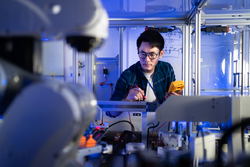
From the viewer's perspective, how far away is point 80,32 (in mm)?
565

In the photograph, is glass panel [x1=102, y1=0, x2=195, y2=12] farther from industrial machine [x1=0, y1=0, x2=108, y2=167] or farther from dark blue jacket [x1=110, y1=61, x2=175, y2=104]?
industrial machine [x1=0, y1=0, x2=108, y2=167]

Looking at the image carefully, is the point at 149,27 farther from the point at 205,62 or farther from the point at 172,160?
the point at 172,160

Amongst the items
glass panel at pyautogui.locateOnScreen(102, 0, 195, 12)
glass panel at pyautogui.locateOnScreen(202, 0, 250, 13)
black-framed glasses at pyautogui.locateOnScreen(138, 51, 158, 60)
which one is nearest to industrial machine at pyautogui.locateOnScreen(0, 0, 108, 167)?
glass panel at pyautogui.locateOnScreen(102, 0, 195, 12)

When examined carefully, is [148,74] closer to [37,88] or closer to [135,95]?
[135,95]

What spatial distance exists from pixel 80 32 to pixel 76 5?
0.09 m

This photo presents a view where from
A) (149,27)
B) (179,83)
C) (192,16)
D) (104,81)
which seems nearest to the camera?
(179,83)

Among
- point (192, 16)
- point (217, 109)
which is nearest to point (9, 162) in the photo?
point (217, 109)

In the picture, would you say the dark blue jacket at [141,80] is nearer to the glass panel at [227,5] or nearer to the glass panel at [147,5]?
the glass panel at [147,5]

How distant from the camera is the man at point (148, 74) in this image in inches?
121

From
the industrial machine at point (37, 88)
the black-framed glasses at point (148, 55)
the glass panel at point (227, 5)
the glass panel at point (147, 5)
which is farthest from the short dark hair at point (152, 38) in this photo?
the industrial machine at point (37, 88)

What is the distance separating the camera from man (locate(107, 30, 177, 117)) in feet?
10.1

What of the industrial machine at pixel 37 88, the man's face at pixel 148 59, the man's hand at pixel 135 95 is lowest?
the man's hand at pixel 135 95

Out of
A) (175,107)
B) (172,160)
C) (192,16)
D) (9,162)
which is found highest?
(192,16)

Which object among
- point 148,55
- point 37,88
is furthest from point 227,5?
point 37,88
